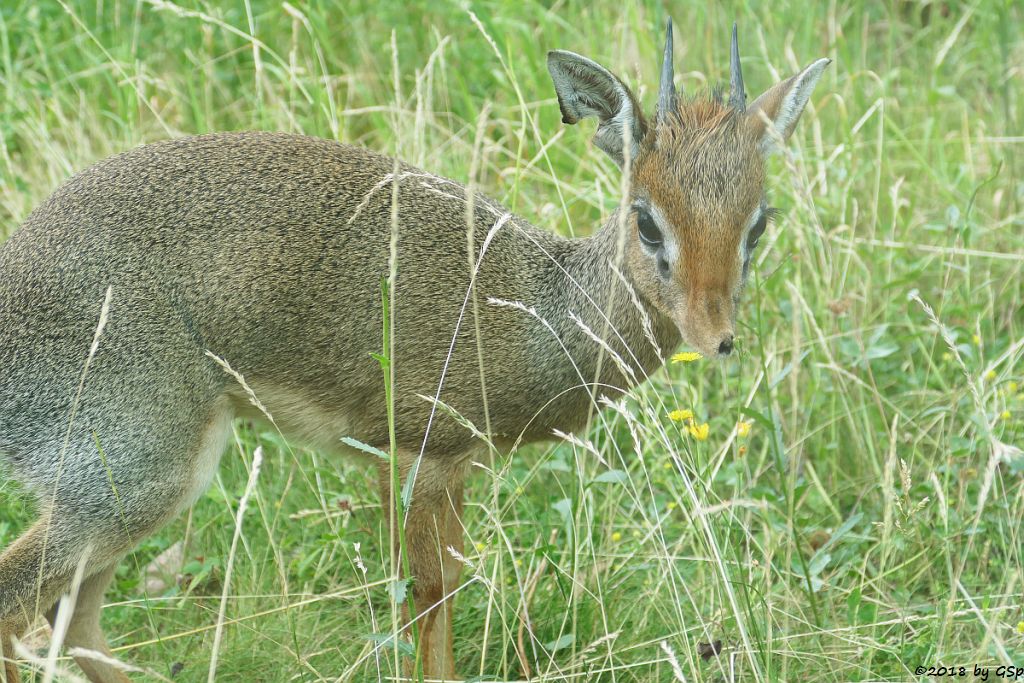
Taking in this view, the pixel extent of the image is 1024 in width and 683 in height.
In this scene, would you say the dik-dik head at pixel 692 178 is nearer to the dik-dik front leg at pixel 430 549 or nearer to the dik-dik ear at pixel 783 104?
the dik-dik ear at pixel 783 104

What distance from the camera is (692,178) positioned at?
11.3 feet

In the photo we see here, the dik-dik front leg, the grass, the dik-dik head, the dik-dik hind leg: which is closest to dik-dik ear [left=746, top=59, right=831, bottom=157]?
the dik-dik head

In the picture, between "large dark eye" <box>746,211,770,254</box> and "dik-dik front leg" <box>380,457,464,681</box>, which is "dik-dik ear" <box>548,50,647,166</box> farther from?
"dik-dik front leg" <box>380,457,464,681</box>

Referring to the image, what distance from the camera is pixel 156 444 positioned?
346cm

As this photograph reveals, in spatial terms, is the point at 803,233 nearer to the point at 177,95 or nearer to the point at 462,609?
the point at 462,609

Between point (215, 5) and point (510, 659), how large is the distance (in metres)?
3.62

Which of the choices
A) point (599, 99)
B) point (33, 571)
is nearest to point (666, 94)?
point (599, 99)

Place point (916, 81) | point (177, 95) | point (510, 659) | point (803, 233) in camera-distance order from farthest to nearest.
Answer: point (916, 81)
point (177, 95)
point (803, 233)
point (510, 659)

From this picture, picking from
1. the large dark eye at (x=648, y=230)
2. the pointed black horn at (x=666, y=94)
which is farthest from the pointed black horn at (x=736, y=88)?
the large dark eye at (x=648, y=230)

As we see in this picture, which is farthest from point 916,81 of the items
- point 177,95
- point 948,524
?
point 177,95

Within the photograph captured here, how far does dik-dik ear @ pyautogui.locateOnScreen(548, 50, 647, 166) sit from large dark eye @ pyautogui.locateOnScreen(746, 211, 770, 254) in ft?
1.29

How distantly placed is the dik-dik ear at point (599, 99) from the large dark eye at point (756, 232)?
394mm

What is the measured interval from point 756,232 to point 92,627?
218 cm

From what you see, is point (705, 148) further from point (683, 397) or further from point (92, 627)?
point (92, 627)
